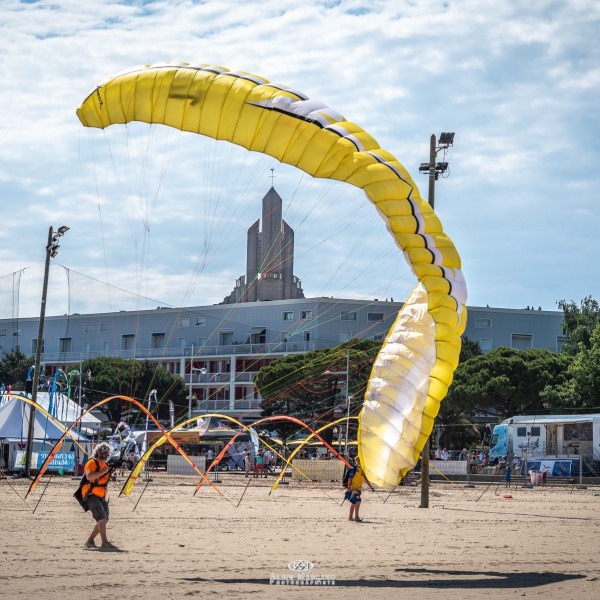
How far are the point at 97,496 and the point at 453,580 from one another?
15.7 ft

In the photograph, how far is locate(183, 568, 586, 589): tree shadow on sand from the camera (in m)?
10.6

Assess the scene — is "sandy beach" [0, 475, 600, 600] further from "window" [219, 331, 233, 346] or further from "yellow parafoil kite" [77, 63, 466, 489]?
"window" [219, 331, 233, 346]

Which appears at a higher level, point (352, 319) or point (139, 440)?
point (352, 319)

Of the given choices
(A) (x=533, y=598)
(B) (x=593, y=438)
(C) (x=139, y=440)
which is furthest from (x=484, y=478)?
(A) (x=533, y=598)

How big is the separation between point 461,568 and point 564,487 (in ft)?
81.5

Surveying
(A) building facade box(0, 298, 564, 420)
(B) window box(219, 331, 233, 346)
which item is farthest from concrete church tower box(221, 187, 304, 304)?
(A) building facade box(0, 298, 564, 420)

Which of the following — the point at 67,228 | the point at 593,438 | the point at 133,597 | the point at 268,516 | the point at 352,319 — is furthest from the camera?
the point at 352,319

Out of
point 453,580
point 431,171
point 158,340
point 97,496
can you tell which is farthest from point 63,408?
point 158,340

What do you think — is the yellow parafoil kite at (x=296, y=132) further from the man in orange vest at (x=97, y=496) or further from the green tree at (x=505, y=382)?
the green tree at (x=505, y=382)

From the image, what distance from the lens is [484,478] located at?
135ft

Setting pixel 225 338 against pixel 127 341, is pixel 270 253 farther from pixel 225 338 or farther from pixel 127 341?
pixel 127 341

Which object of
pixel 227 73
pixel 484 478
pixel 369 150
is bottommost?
pixel 484 478

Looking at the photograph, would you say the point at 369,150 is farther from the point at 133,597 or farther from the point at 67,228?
the point at 67,228
